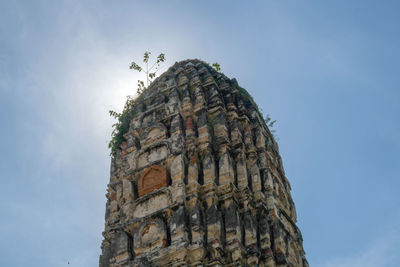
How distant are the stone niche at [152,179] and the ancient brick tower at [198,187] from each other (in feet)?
0.09

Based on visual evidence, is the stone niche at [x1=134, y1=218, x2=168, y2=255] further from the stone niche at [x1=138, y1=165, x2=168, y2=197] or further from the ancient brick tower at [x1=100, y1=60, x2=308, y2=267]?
the stone niche at [x1=138, y1=165, x2=168, y2=197]

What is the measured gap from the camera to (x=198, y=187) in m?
12.5

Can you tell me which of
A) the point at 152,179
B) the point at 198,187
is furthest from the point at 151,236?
the point at 152,179

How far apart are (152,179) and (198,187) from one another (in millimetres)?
1320

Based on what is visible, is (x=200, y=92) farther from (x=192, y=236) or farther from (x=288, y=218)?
(x=192, y=236)

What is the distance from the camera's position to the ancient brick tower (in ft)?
38.2

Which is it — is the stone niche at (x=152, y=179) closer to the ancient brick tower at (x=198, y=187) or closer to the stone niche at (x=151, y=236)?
the ancient brick tower at (x=198, y=187)

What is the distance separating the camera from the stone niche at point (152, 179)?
512 inches

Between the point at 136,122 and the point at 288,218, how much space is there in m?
4.79

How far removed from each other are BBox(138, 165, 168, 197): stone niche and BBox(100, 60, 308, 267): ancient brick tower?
27 millimetres

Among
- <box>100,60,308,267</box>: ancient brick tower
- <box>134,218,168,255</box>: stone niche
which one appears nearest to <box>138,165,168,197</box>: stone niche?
<box>100,60,308,267</box>: ancient brick tower

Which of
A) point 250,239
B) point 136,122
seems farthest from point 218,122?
point 250,239

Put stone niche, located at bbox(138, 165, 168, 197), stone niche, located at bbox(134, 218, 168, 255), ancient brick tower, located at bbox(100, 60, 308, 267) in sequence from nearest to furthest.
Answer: ancient brick tower, located at bbox(100, 60, 308, 267) → stone niche, located at bbox(134, 218, 168, 255) → stone niche, located at bbox(138, 165, 168, 197)

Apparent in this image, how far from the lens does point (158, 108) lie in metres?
15.4
